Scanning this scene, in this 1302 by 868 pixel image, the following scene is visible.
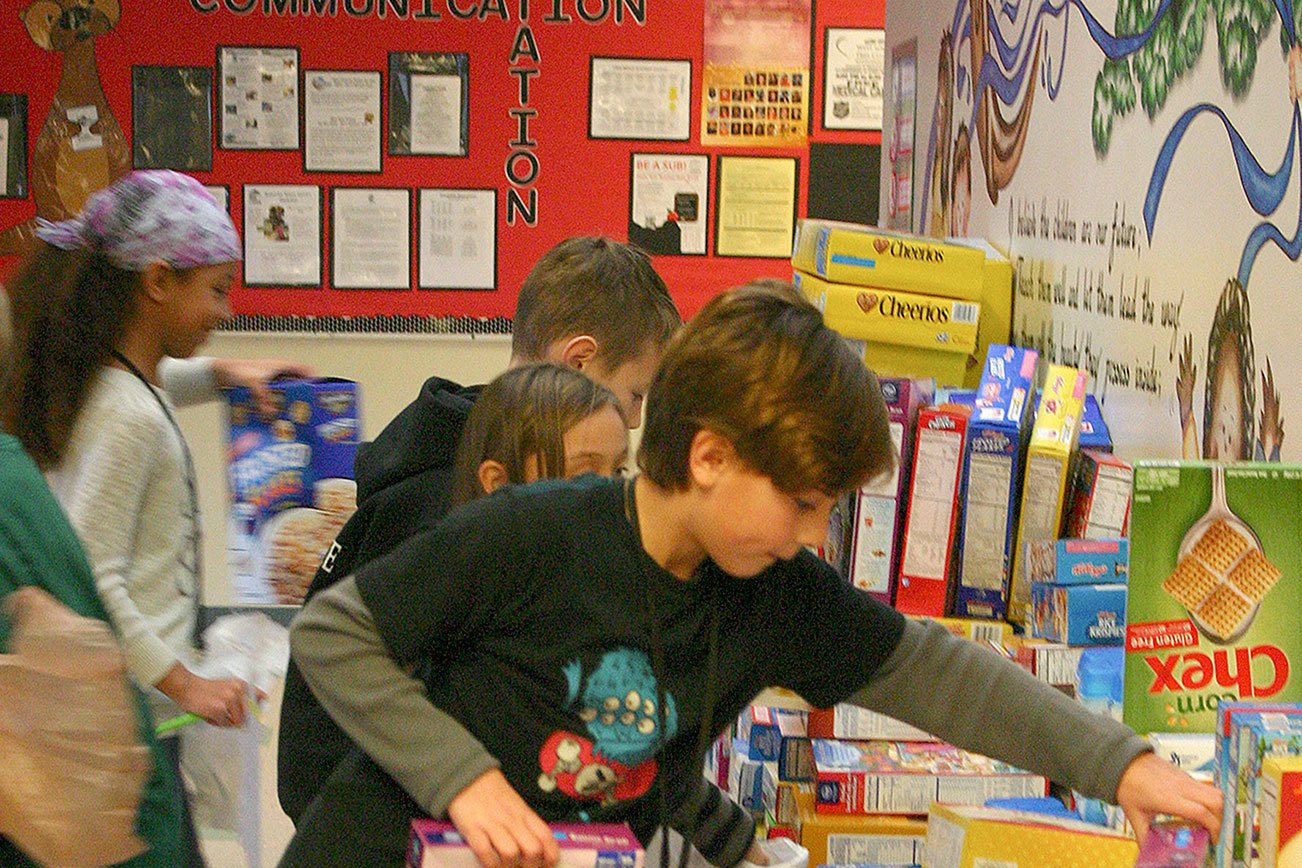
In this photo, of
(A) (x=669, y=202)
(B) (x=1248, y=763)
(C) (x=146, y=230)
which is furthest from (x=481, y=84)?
(B) (x=1248, y=763)

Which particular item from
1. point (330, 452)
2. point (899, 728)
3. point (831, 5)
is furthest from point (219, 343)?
point (899, 728)

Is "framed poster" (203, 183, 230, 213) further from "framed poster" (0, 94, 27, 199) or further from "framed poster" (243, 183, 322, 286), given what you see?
"framed poster" (0, 94, 27, 199)

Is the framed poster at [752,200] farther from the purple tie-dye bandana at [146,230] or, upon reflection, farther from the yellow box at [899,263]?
the purple tie-dye bandana at [146,230]

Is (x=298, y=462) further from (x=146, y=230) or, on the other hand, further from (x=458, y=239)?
(x=458, y=239)

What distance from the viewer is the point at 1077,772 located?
5.15 ft

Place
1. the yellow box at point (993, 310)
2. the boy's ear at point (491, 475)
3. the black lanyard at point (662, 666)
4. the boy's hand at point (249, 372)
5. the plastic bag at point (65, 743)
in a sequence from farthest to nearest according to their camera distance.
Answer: the yellow box at point (993, 310) < the boy's hand at point (249, 372) < the boy's ear at point (491, 475) < the black lanyard at point (662, 666) < the plastic bag at point (65, 743)

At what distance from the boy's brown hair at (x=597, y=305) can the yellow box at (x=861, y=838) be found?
799 millimetres

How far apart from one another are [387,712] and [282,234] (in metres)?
4.83

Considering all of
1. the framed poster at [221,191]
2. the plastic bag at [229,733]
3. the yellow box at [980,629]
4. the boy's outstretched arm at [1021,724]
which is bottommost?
the plastic bag at [229,733]

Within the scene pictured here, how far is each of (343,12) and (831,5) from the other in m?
1.92

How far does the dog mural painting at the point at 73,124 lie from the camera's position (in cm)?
590

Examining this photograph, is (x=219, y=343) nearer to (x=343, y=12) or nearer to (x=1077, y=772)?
(x=343, y=12)

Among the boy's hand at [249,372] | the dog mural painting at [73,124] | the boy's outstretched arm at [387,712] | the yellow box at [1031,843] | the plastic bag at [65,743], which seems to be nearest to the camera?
the plastic bag at [65,743]

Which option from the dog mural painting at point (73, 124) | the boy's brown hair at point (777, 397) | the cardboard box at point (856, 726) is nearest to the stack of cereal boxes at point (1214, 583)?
the boy's brown hair at point (777, 397)
